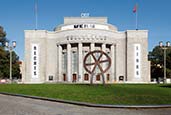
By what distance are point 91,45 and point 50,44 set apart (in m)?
14.8

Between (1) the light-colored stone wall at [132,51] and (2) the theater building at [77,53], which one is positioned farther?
(1) the light-colored stone wall at [132,51]

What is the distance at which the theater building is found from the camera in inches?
3497

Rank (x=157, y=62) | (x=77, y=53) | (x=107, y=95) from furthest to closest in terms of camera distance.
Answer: (x=157, y=62), (x=77, y=53), (x=107, y=95)

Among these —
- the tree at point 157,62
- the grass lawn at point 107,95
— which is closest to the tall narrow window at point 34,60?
the tree at point 157,62

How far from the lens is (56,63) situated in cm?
9300

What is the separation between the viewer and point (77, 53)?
291 ft

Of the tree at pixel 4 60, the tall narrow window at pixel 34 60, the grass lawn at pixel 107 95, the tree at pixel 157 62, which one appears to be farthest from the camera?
the tree at pixel 157 62

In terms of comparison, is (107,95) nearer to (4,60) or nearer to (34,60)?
(4,60)

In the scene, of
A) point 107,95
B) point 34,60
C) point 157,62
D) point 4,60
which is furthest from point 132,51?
point 107,95

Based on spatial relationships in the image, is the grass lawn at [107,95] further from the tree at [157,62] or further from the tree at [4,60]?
the tree at [157,62]

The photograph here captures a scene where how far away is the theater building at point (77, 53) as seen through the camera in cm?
8881

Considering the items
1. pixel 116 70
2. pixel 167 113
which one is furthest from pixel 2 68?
pixel 167 113

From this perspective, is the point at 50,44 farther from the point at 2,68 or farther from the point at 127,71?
the point at 127,71

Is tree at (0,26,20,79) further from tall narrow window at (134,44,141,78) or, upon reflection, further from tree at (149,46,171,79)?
tree at (149,46,171,79)
